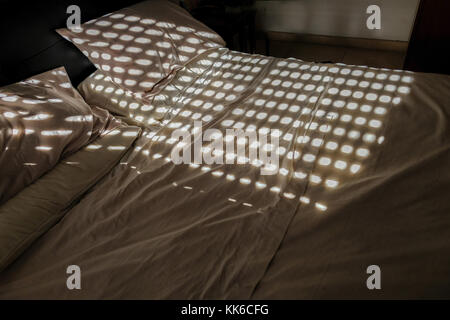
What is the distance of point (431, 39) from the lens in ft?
8.04

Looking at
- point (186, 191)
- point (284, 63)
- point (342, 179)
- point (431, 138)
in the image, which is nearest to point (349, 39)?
point (284, 63)

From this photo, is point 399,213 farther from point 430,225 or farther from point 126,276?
point 126,276

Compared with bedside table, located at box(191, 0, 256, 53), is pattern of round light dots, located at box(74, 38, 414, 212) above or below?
below

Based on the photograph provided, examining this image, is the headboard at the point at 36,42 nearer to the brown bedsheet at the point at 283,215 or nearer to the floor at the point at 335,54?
the brown bedsheet at the point at 283,215

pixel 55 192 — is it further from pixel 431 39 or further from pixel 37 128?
pixel 431 39

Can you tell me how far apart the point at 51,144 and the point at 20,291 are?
55 centimetres

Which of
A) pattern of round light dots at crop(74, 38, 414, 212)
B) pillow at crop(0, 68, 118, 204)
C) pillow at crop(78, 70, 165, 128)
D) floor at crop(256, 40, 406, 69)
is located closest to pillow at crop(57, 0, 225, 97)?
pillow at crop(78, 70, 165, 128)

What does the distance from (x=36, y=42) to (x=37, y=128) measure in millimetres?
611

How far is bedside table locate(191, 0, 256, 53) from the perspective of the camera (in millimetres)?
2566

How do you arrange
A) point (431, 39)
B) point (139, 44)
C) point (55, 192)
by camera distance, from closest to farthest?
point (55, 192)
point (139, 44)
point (431, 39)

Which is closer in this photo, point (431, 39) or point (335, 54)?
point (431, 39)

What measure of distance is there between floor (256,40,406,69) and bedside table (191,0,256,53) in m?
0.44

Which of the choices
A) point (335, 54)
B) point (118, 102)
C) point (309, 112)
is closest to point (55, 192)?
point (118, 102)

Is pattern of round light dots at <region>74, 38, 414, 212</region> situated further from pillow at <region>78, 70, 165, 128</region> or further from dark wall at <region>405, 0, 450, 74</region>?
dark wall at <region>405, 0, 450, 74</region>
